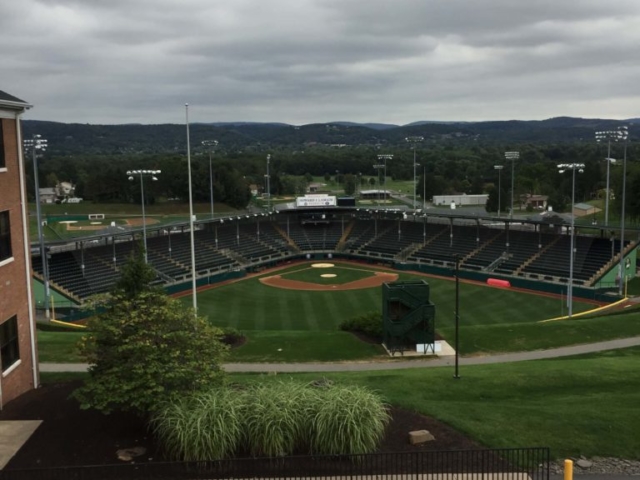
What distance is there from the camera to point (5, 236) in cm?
1992

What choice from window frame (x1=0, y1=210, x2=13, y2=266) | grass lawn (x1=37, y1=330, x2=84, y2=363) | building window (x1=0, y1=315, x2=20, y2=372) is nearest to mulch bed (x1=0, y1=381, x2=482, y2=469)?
building window (x1=0, y1=315, x2=20, y2=372)

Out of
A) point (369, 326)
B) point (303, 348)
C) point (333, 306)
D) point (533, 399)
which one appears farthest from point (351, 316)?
point (533, 399)

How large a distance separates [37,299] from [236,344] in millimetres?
23919

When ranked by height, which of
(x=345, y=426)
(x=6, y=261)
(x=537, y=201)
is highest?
(x=6, y=261)

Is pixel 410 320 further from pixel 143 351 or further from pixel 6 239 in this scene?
pixel 6 239

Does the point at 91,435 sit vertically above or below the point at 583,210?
above

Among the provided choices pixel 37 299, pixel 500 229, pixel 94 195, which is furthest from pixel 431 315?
pixel 94 195

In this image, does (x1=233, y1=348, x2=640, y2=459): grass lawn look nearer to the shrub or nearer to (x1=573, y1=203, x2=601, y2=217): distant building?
the shrub

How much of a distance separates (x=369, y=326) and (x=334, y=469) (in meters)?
21.0

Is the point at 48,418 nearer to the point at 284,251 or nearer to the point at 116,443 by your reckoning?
the point at 116,443

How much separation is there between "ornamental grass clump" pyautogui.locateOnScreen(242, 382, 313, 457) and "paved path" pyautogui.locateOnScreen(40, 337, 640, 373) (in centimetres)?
1279

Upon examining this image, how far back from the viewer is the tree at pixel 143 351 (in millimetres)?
15852

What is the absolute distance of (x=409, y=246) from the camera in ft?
238

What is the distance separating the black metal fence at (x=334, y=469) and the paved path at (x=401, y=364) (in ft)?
44.5
